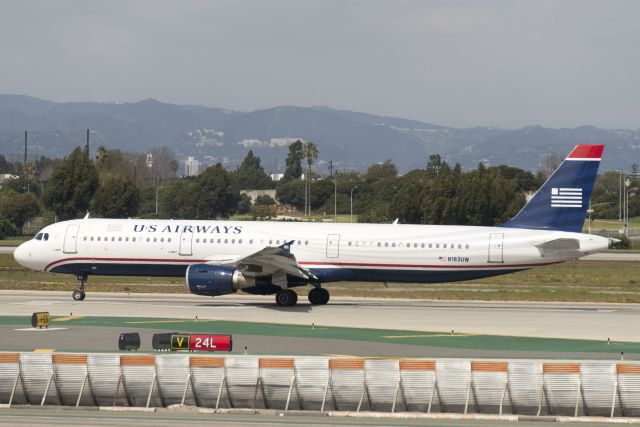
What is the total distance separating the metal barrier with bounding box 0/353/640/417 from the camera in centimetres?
1947

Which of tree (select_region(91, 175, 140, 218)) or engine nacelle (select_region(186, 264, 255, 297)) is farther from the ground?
tree (select_region(91, 175, 140, 218))

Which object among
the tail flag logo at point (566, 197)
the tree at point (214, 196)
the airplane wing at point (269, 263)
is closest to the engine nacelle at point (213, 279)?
the airplane wing at point (269, 263)

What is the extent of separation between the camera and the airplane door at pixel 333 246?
41031mm

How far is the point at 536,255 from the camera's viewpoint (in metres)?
40.2

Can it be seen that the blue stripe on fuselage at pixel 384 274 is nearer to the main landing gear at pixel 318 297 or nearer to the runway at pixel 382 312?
the main landing gear at pixel 318 297

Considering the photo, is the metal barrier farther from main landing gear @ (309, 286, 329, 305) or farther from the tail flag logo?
main landing gear @ (309, 286, 329, 305)

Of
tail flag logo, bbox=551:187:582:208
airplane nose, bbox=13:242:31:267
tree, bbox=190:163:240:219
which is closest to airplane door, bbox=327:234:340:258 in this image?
tail flag logo, bbox=551:187:582:208

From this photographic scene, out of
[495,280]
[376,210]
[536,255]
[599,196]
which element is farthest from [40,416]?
[599,196]

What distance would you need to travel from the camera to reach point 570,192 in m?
40.6

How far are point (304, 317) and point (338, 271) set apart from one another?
463cm

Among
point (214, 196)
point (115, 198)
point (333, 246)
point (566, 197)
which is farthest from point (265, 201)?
point (566, 197)

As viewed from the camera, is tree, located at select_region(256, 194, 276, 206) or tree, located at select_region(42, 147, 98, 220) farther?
tree, located at select_region(256, 194, 276, 206)

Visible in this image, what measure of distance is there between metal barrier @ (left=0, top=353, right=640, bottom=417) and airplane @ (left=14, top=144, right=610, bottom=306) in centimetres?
1885

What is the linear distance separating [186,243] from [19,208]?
87.4 metres
